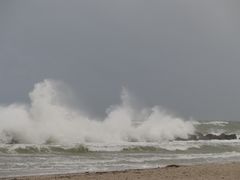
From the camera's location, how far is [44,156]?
23.3m

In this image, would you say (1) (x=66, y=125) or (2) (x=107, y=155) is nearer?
(2) (x=107, y=155)

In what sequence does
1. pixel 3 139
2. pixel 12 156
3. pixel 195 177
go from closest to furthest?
pixel 195 177 < pixel 12 156 < pixel 3 139

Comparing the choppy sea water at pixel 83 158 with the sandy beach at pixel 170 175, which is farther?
the choppy sea water at pixel 83 158

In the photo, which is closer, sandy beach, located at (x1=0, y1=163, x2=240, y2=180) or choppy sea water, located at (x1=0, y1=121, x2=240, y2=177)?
sandy beach, located at (x1=0, y1=163, x2=240, y2=180)

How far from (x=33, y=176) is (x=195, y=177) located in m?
5.13

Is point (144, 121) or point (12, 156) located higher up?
point (144, 121)

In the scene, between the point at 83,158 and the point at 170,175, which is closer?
the point at 170,175

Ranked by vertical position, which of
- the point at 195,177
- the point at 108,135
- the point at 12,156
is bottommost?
the point at 195,177

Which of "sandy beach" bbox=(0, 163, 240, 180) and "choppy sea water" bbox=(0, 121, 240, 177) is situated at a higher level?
"choppy sea water" bbox=(0, 121, 240, 177)

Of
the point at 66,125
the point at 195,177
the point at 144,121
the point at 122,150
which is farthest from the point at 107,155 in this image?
the point at 144,121

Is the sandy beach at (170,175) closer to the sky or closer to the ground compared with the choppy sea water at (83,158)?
closer to the ground

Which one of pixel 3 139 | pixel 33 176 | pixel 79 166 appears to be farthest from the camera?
→ pixel 3 139

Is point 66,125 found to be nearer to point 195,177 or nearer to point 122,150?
point 122,150

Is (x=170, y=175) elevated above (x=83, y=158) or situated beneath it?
situated beneath
